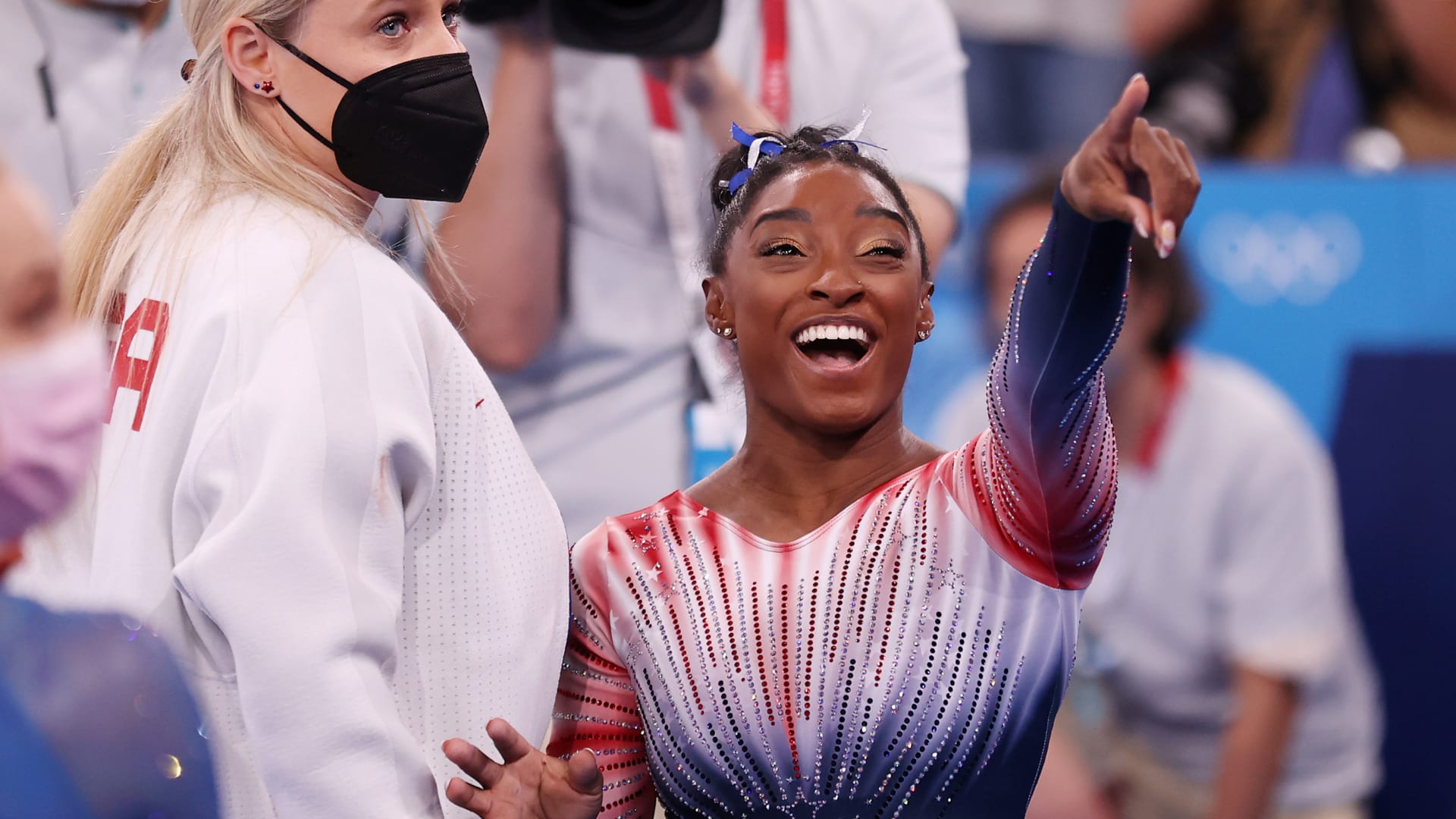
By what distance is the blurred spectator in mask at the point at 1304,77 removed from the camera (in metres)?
4.05

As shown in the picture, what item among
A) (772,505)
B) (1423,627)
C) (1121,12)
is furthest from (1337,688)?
(772,505)

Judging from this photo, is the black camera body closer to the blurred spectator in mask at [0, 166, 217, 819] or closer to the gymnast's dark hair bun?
the gymnast's dark hair bun

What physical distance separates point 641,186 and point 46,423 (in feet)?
6.86

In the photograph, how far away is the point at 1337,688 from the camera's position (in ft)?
12.5

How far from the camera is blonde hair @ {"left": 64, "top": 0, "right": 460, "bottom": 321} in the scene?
68.6 inches

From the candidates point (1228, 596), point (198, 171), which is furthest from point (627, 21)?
point (1228, 596)

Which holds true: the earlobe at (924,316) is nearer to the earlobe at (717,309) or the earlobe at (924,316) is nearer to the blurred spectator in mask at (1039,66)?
the earlobe at (717,309)

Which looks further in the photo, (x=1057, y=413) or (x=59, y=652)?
(x=1057, y=413)

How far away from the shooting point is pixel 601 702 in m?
1.99

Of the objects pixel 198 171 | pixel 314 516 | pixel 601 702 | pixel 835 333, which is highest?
pixel 198 171

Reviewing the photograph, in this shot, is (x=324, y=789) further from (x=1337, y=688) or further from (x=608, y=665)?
(x=1337, y=688)

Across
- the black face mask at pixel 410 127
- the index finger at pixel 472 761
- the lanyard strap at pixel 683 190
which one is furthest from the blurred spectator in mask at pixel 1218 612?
the index finger at pixel 472 761

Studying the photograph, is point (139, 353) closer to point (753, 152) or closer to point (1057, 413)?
point (753, 152)

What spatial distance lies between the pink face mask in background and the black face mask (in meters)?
0.72
